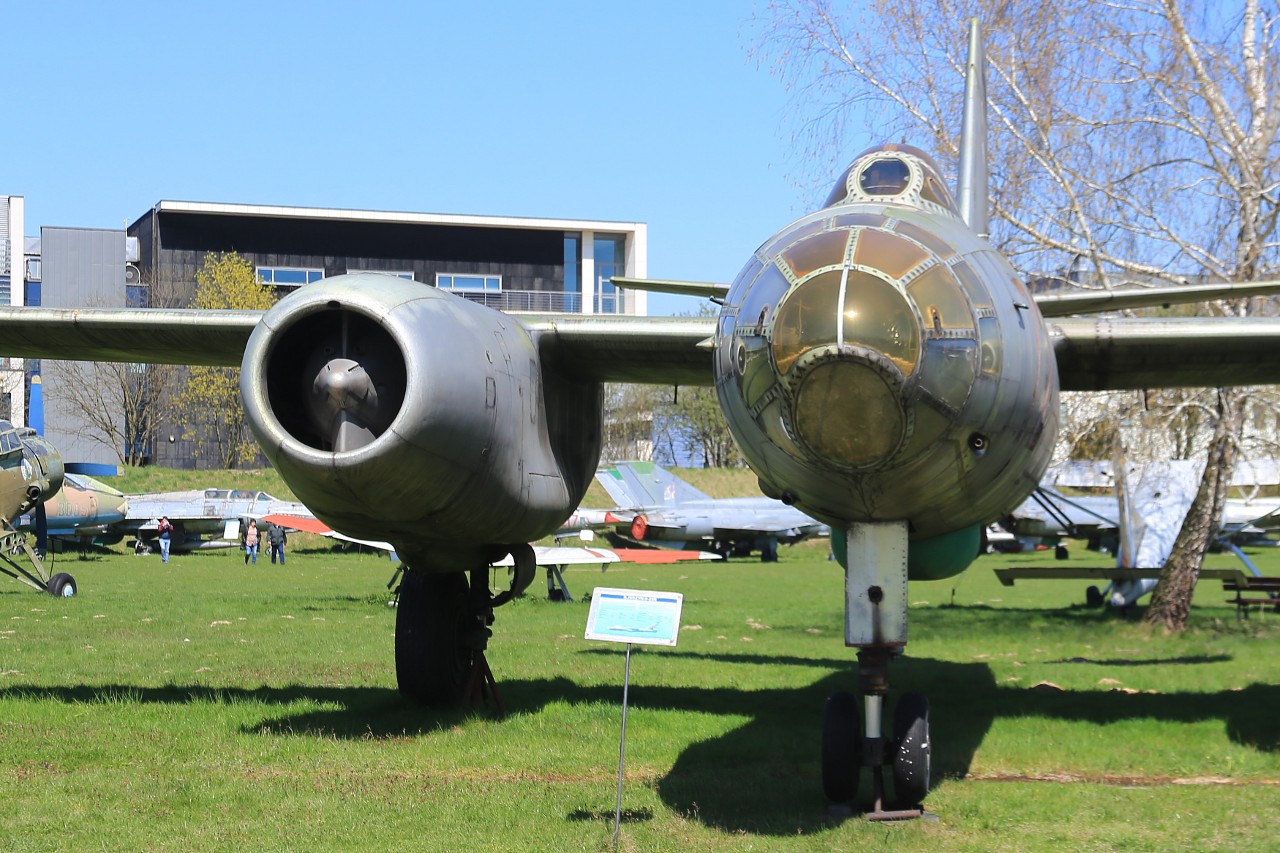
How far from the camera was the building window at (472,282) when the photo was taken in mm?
58322

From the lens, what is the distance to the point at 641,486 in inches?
1735

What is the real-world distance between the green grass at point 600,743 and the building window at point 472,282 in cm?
4114

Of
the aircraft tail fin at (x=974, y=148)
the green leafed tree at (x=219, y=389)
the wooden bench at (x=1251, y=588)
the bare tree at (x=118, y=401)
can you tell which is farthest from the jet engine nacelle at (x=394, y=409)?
the bare tree at (x=118, y=401)

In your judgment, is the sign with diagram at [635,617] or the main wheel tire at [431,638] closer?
the sign with diagram at [635,617]

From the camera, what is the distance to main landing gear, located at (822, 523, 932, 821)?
6828 millimetres

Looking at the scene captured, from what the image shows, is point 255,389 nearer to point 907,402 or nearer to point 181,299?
point 907,402

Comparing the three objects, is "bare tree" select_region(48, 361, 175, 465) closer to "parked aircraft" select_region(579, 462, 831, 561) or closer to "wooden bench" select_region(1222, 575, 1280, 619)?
"parked aircraft" select_region(579, 462, 831, 561)

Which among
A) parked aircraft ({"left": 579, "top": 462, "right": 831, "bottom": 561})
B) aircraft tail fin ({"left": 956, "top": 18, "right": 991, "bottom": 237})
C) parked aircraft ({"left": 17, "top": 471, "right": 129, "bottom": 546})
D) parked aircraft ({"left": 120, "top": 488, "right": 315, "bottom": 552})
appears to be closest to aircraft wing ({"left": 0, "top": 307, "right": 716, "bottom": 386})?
aircraft tail fin ({"left": 956, "top": 18, "right": 991, "bottom": 237})

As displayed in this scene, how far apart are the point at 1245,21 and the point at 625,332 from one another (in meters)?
10.7

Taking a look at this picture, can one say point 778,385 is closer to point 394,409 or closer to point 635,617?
point 635,617

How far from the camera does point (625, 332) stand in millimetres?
9211

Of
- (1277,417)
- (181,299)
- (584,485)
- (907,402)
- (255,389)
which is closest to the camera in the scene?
(907,402)

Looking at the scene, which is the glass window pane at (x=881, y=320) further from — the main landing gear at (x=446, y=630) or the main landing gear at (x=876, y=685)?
the main landing gear at (x=446, y=630)

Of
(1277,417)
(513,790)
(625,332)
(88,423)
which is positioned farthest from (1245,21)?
(88,423)
